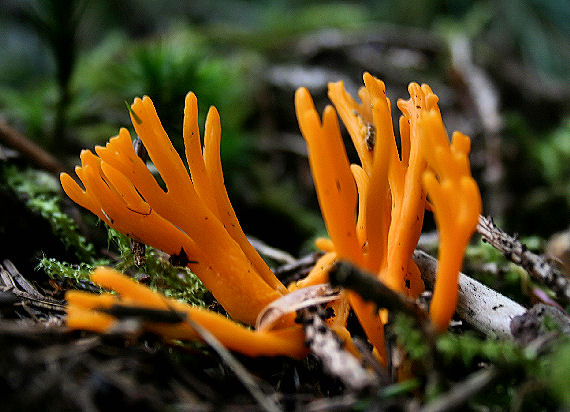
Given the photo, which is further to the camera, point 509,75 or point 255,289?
point 509,75

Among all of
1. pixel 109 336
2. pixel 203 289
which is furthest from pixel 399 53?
pixel 109 336

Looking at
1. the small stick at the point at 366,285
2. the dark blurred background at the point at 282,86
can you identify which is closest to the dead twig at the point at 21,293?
the dark blurred background at the point at 282,86

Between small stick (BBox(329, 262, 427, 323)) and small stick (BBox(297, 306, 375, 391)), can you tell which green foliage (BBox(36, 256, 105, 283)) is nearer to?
small stick (BBox(297, 306, 375, 391))

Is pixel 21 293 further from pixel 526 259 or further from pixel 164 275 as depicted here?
pixel 526 259

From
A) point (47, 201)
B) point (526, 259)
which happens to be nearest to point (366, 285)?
point (526, 259)

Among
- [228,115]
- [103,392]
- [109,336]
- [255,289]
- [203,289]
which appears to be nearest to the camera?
[103,392]

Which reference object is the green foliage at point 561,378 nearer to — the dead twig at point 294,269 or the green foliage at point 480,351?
the green foliage at point 480,351

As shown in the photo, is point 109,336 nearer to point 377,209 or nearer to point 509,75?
point 377,209
